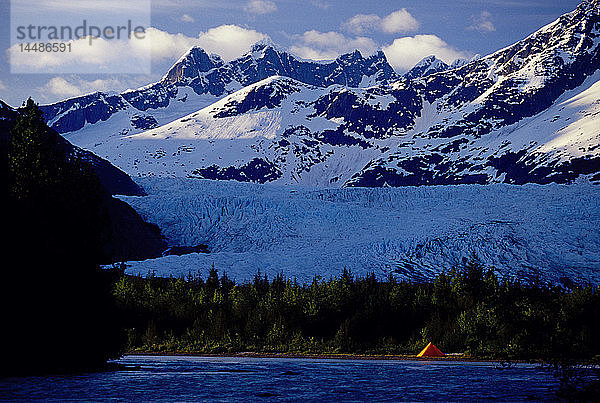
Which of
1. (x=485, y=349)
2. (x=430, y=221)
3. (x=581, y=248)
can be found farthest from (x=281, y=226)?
(x=485, y=349)

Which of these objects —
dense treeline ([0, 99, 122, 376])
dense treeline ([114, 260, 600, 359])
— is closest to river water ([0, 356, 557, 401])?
dense treeline ([0, 99, 122, 376])

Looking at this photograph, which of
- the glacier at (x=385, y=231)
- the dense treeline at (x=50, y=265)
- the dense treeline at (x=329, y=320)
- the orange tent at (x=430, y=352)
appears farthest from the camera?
the glacier at (x=385, y=231)

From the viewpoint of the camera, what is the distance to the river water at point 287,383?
50.7 ft

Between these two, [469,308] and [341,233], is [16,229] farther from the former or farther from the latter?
[341,233]

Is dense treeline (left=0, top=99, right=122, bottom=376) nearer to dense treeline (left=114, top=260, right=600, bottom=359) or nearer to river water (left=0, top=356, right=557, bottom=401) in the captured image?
river water (left=0, top=356, right=557, bottom=401)

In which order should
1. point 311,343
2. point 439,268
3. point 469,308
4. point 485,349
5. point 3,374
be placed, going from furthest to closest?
point 439,268
point 469,308
point 311,343
point 485,349
point 3,374

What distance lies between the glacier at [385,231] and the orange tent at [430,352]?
70.8 feet

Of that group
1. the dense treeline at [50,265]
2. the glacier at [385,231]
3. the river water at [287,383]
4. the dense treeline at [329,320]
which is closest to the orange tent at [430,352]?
the dense treeline at [329,320]

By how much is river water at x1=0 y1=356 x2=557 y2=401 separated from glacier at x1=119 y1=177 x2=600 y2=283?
1101 inches

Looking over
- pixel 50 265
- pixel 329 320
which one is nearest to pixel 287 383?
pixel 50 265

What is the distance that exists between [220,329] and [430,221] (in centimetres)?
3325

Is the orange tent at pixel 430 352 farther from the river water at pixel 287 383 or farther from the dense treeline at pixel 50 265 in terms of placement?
the dense treeline at pixel 50 265

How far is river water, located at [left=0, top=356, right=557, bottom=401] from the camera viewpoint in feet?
50.7

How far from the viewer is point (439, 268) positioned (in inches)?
2190
